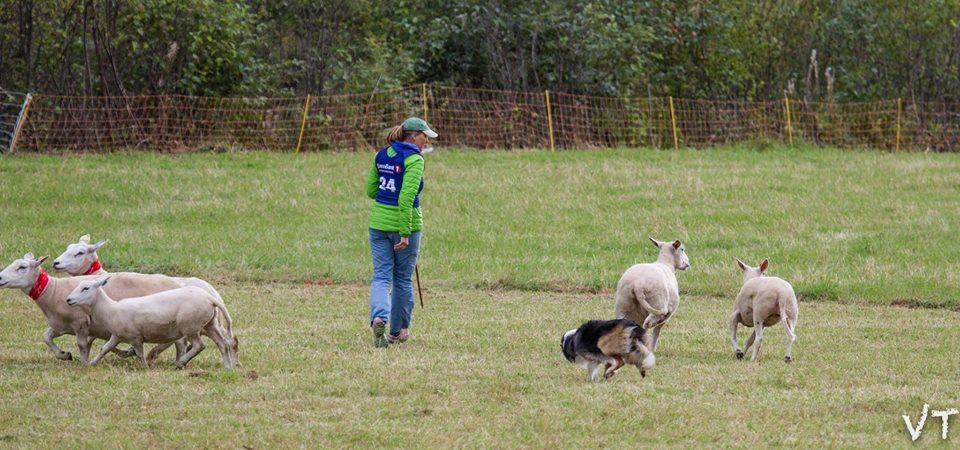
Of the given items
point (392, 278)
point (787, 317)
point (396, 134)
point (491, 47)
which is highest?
point (396, 134)

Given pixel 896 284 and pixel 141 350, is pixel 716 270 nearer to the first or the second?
pixel 896 284

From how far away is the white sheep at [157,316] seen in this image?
9.37m

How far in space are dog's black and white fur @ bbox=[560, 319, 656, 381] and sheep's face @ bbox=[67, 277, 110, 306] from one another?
3.55 m

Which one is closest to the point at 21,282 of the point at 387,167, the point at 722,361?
the point at 387,167

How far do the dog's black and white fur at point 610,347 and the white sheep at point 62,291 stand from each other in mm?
3365

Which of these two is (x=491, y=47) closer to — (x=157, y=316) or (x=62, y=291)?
(x=62, y=291)

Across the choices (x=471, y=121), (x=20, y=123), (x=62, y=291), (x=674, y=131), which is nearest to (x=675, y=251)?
(x=62, y=291)

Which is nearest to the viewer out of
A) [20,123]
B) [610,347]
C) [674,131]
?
[610,347]

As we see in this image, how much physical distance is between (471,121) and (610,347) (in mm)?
19106

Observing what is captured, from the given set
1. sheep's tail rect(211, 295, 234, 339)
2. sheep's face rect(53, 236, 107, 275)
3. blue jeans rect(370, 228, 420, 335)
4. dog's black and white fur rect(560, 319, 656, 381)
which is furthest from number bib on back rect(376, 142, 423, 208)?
sheep's face rect(53, 236, 107, 275)

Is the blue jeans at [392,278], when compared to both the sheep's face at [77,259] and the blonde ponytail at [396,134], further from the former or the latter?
the sheep's face at [77,259]

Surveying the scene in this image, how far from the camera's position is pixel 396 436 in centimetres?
736

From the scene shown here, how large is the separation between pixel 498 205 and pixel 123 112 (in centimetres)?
844

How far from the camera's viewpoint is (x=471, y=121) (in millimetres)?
27781
